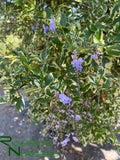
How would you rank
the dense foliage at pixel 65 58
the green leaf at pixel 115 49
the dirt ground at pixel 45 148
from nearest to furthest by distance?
the green leaf at pixel 115 49, the dense foliage at pixel 65 58, the dirt ground at pixel 45 148

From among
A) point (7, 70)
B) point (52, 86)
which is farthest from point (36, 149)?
point (52, 86)

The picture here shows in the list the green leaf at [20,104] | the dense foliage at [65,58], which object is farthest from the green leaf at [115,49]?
the green leaf at [20,104]

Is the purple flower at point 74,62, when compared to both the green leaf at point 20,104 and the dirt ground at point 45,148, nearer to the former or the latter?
the green leaf at point 20,104

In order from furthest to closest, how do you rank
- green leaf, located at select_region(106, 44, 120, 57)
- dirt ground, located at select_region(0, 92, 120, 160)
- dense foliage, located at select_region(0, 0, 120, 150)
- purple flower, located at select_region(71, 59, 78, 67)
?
dirt ground, located at select_region(0, 92, 120, 160), purple flower, located at select_region(71, 59, 78, 67), dense foliage, located at select_region(0, 0, 120, 150), green leaf, located at select_region(106, 44, 120, 57)

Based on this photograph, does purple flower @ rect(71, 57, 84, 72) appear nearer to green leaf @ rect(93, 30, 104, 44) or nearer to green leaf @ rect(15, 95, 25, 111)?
green leaf @ rect(93, 30, 104, 44)

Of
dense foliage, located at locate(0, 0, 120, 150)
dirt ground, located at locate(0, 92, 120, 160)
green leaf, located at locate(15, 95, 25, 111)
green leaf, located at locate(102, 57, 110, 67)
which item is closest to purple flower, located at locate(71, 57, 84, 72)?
dense foliage, located at locate(0, 0, 120, 150)

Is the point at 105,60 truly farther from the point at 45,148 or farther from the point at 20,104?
the point at 45,148

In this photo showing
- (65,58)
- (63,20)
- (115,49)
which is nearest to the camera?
(115,49)

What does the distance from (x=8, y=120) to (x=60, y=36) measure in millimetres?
2845

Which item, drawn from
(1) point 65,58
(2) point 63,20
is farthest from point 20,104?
(2) point 63,20

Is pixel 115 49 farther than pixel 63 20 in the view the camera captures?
No

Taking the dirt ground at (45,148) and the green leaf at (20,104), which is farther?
the dirt ground at (45,148)

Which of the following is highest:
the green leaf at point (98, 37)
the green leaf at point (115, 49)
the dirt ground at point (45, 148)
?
the green leaf at point (98, 37)

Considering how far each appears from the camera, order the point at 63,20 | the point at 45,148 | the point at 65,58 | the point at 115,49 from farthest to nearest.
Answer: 1. the point at 45,148
2. the point at 65,58
3. the point at 63,20
4. the point at 115,49
